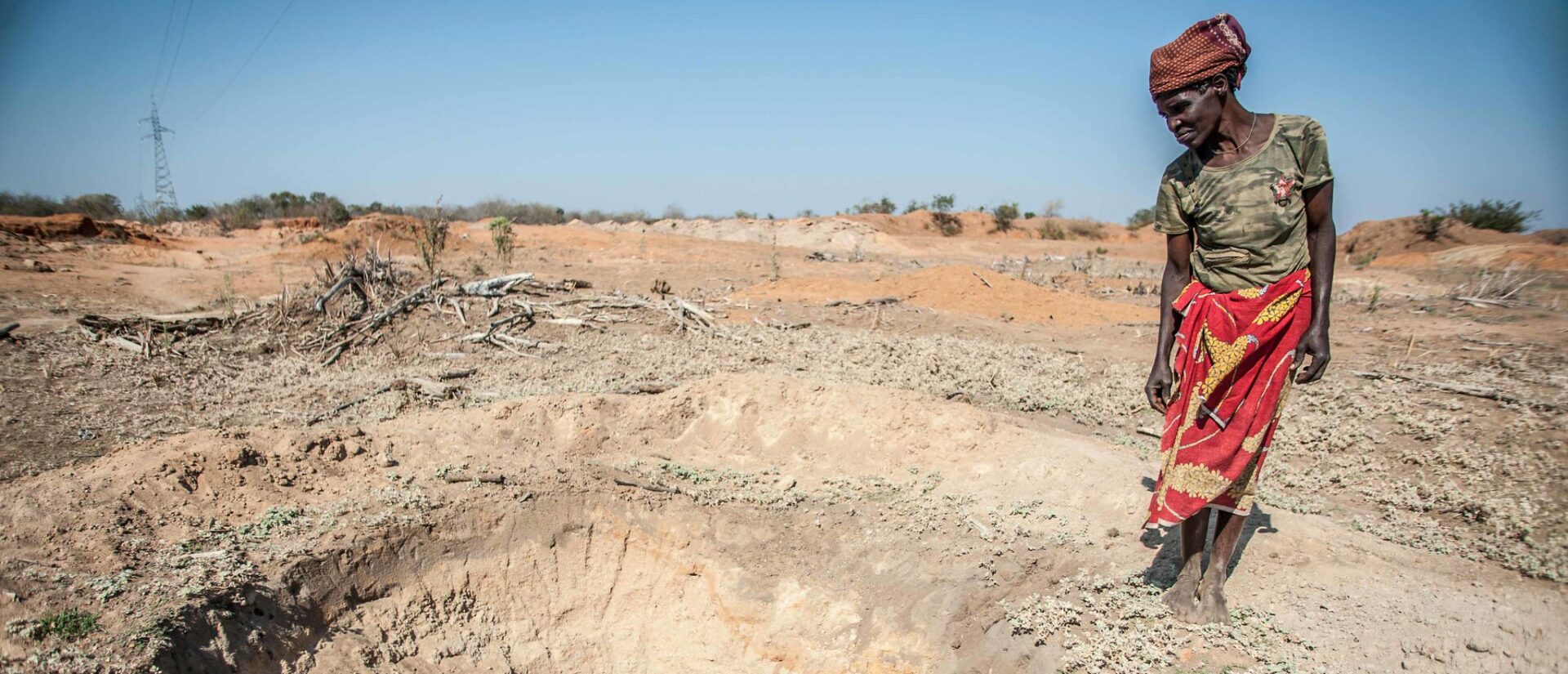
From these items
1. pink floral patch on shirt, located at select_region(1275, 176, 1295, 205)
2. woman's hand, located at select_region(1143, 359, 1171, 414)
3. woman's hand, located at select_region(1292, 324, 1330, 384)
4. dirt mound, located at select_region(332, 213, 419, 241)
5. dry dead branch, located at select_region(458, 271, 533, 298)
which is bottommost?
dry dead branch, located at select_region(458, 271, 533, 298)

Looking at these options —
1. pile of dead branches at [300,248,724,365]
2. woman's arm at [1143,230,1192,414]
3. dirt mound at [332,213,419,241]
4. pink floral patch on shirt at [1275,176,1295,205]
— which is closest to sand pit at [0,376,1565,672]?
woman's arm at [1143,230,1192,414]

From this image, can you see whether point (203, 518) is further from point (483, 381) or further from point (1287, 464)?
point (1287, 464)

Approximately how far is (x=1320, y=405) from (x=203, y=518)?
647 cm

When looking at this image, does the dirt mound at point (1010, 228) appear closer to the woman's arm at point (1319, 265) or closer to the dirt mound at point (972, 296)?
the dirt mound at point (972, 296)

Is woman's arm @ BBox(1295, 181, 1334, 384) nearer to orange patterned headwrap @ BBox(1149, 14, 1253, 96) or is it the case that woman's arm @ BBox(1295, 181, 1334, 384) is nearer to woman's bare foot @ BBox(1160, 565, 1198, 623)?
orange patterned headwrap @ BBox(1149, 14, 1253, 96)

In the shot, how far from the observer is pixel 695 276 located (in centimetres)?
1225

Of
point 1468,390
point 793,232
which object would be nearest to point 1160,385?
point 1468,390

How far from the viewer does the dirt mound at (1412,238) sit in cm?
1768

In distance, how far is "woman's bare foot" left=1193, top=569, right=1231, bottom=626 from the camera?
270 centimetres

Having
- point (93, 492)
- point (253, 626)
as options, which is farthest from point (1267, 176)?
point (93, 492)

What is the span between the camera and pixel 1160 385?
2.69 meters

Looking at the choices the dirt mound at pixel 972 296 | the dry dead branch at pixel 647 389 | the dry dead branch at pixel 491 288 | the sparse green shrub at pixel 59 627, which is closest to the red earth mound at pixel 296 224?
the dry dead branch at pixel 491 288

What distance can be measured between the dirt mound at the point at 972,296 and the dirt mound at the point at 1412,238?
33.6 ft

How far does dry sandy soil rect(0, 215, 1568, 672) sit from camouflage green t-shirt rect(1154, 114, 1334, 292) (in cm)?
124
